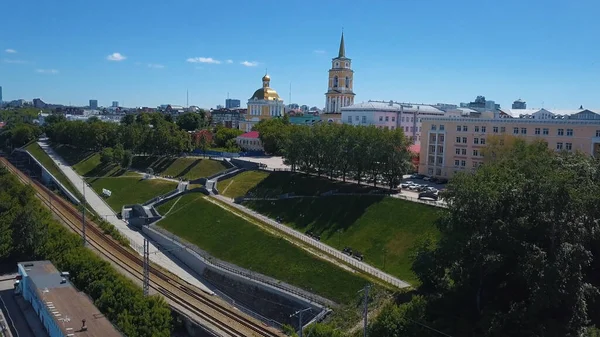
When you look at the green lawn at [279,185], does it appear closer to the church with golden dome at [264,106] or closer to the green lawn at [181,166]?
the green lawn at [181,166]

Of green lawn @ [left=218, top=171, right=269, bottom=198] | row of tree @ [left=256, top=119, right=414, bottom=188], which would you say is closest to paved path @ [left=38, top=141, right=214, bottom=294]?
green lawn @ [left=218, top=171, right=269, bottom=198]

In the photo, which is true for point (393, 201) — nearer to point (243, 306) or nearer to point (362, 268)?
point (362, 268)

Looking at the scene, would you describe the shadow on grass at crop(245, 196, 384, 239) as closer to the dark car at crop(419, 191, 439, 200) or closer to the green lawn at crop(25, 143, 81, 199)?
the dark car at crop(419, 191, 439, 200)

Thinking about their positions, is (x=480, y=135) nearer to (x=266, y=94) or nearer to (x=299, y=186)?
(x=299, y=186)

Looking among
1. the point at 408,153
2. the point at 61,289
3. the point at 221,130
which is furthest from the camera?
the point at 221,130

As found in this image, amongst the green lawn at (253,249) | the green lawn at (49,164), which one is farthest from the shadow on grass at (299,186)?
the green lawn at (49,164)

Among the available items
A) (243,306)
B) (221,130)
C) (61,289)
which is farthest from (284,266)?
(221,130)
